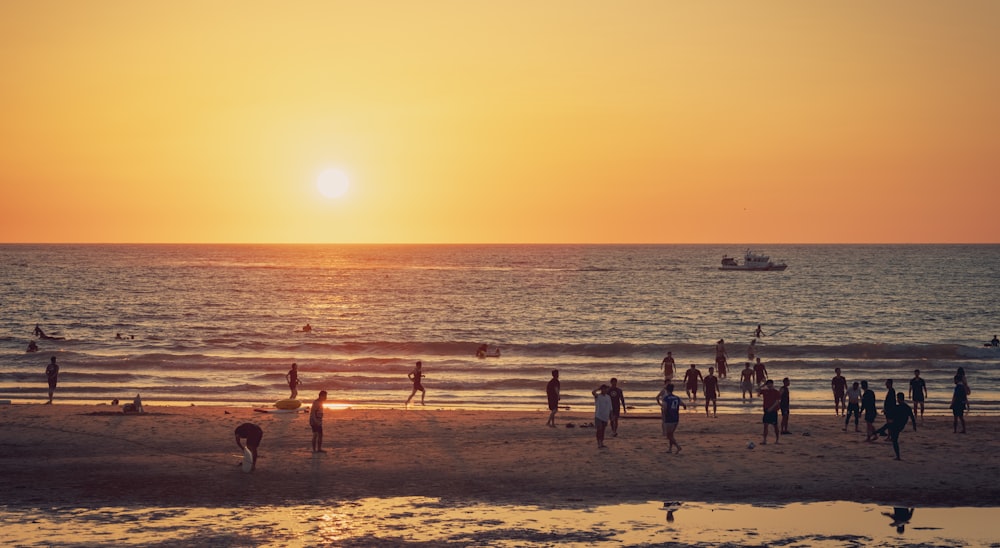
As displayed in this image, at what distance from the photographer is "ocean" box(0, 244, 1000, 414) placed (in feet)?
133

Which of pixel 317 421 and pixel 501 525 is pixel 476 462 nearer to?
pixel 317 421

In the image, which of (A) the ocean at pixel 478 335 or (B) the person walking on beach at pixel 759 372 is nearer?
(B) the person walking on beach at pixel 759 372

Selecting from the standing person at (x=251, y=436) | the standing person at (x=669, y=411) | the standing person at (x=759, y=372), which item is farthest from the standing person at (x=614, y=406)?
the standing person at (x=759, y=372)

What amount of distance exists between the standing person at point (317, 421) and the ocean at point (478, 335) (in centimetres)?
1215

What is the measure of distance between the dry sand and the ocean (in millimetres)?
7513

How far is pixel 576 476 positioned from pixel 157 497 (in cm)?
818

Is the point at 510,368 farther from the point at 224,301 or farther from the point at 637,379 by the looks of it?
the point at 224,301

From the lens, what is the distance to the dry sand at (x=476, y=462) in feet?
60.9

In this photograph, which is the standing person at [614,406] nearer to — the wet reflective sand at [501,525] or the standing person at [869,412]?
the standing person at [869,412]

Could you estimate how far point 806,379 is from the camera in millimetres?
43188

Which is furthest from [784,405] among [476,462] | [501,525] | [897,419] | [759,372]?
[759,372]

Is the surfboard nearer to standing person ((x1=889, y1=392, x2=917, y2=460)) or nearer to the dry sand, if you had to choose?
the dry sand

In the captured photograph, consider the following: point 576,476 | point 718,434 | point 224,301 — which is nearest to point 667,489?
point 576,476

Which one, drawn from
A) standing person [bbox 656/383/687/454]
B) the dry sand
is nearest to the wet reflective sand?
the dry sand
